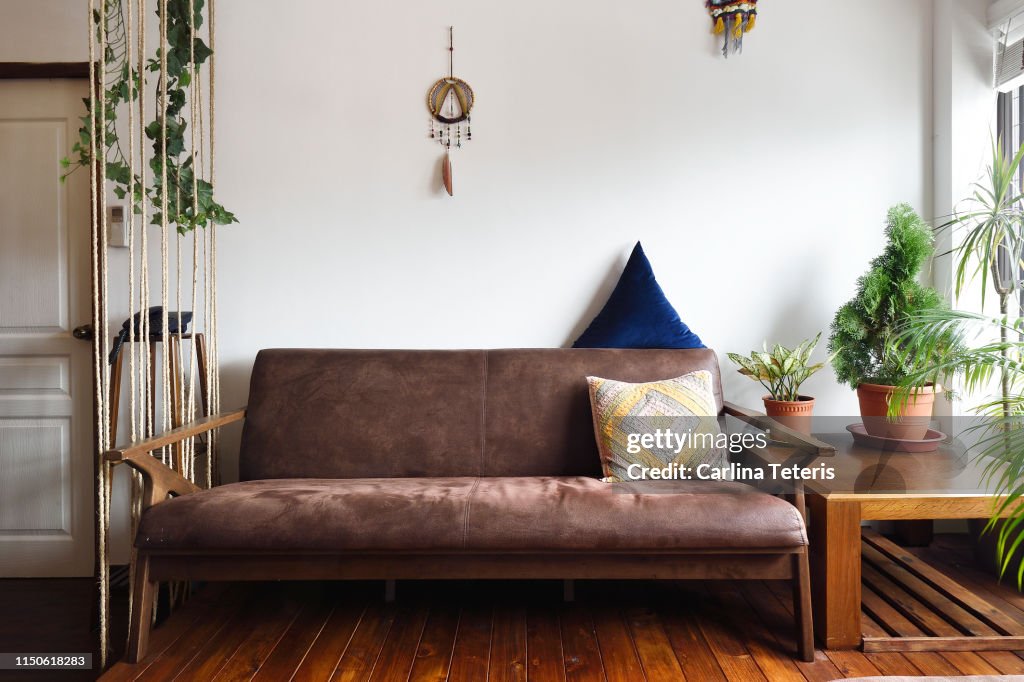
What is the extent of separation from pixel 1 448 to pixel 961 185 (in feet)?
13.6

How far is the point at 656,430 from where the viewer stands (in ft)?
6.72

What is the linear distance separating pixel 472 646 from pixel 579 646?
0.32 m

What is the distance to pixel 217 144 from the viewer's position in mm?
2551

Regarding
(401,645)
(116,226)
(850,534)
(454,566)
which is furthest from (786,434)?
(116,226)

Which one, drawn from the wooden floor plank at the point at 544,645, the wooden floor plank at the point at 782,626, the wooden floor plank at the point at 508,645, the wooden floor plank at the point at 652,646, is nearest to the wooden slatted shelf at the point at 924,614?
the wooden floor plank at the point at 782,626

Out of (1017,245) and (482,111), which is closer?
(1017,245)

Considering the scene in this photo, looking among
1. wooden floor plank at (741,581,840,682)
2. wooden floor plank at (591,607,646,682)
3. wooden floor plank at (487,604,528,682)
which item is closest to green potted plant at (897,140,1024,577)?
wooden floor plank at (741,581,840,682)

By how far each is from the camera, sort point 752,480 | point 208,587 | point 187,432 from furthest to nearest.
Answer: point 208,587, point 752,480, point 187,432

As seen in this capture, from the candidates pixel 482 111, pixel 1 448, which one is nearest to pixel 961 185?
pixel 482 111

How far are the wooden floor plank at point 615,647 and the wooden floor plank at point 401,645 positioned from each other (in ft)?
1.81

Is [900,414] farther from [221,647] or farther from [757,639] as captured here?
[221,647]

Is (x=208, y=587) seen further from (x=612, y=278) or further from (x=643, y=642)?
(x=612, y=278)

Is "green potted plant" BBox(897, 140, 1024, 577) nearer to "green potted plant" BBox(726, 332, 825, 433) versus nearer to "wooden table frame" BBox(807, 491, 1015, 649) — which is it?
"wooden table frame" BBox(807, 491, 1015, 649)

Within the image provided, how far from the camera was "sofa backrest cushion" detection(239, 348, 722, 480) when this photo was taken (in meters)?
2.23
